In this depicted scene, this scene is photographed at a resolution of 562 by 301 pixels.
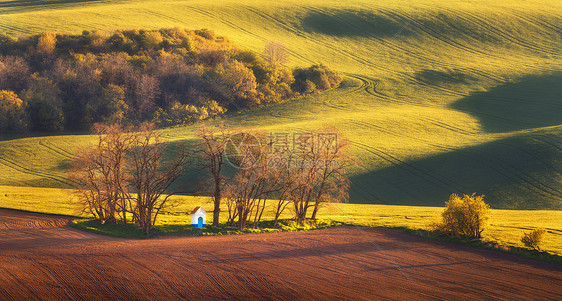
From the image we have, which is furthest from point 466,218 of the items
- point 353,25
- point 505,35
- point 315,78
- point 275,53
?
point 505,35

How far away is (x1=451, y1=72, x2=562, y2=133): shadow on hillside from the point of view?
72938 mm

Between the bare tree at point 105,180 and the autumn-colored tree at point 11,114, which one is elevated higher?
the bare tree at point 105,180

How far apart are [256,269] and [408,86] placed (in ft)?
240

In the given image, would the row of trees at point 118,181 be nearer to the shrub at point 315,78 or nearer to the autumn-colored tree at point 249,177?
the autumn-colored tree at point 249,177

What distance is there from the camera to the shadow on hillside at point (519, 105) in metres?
72.9

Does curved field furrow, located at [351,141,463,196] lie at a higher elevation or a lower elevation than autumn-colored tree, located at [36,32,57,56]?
lower

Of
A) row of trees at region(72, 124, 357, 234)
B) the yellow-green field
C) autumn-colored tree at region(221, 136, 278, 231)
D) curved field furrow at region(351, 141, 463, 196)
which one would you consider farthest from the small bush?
curved field furrow at region(351, 141, 463, 196)

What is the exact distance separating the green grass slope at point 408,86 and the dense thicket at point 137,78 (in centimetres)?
540

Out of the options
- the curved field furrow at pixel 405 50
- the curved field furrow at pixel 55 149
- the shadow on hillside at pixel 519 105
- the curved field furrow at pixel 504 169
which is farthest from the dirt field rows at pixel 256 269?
the curved field furrow at pixel 405 50

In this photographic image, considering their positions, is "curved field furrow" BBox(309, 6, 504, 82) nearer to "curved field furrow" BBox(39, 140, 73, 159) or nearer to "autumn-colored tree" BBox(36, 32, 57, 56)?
"autumn-colored tree" BBox(36, 32, 57, 56)

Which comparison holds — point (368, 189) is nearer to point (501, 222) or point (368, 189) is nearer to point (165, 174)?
point (501, 222)

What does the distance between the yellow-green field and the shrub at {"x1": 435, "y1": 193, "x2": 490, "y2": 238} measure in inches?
39.4

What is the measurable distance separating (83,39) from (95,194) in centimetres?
6400

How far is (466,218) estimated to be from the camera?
28.8 m
